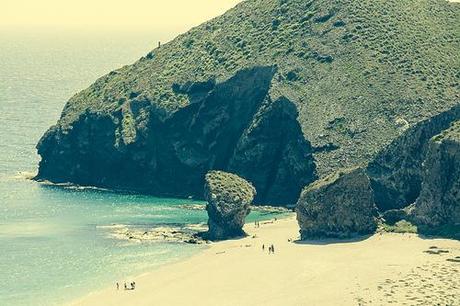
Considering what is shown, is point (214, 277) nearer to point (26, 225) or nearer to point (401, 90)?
point (26, 225)

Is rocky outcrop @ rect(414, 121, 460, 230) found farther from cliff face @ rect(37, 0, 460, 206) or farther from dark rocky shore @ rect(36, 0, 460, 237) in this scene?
cliff face @ rect(37, 0, 460, 206)

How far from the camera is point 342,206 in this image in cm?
13775

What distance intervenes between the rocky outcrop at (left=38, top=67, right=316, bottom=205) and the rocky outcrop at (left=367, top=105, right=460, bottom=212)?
54.7 feet

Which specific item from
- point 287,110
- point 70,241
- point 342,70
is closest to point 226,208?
point 70,241

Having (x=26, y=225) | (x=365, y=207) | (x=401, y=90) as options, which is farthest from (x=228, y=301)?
(x=401, y=90)

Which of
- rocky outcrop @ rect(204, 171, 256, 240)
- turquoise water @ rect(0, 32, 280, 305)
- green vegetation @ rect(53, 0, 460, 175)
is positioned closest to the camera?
turquoise water @ rect(0, 32, 280, 305)

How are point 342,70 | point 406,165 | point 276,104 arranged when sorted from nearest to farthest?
1. point 406,165
2. point 276,104
3. point 342,70

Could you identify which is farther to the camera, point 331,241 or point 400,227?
point 400,227

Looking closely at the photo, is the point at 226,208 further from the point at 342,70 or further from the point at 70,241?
the point at 342,70

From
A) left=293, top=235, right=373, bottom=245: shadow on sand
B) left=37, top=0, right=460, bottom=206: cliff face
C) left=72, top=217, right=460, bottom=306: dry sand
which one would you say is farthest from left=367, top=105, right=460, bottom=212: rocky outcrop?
left=37, top=0, right=460, bottom=206: cliff face

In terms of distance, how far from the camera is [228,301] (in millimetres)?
116500

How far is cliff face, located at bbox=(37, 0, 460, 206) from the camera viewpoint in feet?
551

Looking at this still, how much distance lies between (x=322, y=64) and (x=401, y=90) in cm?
1415

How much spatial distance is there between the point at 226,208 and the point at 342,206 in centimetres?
1413
